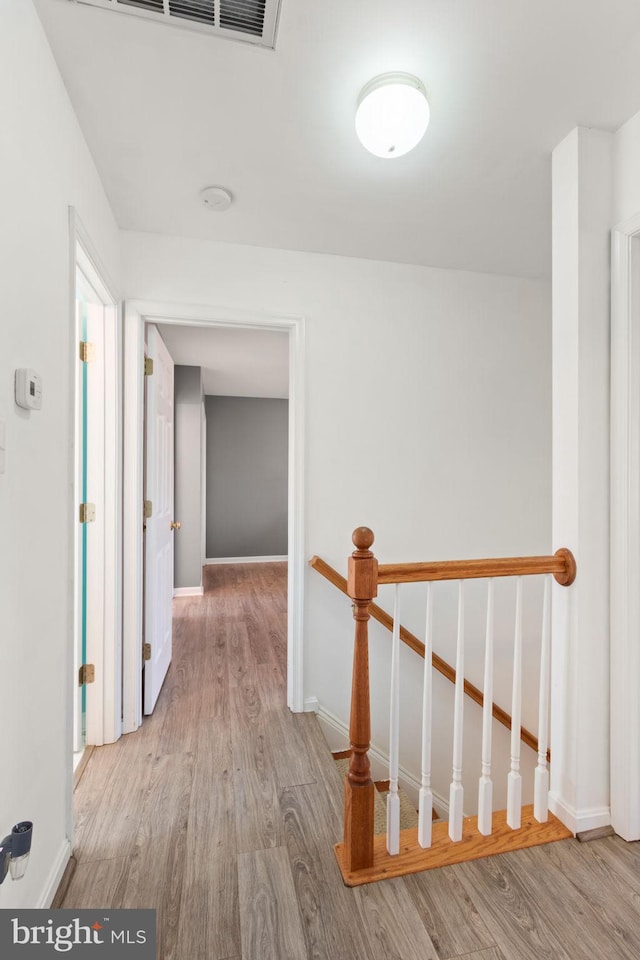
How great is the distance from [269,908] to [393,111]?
7.54 ft

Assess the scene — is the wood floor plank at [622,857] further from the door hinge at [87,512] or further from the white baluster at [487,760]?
the door hinge at [87,512]

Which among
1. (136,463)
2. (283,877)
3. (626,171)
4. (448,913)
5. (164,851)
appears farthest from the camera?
(136,463)

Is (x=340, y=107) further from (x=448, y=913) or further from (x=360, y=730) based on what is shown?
(x=448, y=913)

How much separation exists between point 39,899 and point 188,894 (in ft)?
1.26

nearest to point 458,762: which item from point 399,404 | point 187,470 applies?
point 399,404

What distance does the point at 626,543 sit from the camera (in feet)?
5.08

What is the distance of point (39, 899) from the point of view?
47.4 inches

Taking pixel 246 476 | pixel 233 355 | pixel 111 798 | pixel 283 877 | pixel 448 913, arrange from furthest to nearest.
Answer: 1. pixel 246 476
2. pixel 233 355
3. pixel 111 798
4. pixel 283 877
5. pixel 448 913

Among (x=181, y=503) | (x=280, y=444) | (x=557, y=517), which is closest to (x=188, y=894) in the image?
(x=557, y=517)

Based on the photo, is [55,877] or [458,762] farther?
[458,762]

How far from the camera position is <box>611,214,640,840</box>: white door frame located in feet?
5.02

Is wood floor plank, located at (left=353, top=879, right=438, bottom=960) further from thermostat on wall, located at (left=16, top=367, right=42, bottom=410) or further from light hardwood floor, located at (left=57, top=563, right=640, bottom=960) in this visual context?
thermostat on wall, located at (left=16, top=367, right=42, bottom=410)

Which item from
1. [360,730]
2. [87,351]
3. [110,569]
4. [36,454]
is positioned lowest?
[360,730]

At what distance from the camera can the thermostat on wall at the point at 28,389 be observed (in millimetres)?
1089
